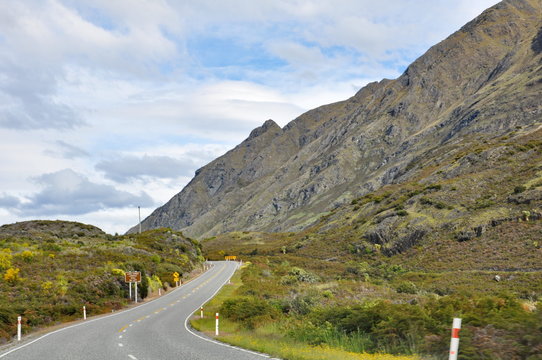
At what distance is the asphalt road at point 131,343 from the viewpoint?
591 inches

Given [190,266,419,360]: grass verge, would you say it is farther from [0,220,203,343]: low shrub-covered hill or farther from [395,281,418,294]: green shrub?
[395,281,418,294]: green shrub

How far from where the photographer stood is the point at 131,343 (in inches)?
707

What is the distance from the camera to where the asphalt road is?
15023mm

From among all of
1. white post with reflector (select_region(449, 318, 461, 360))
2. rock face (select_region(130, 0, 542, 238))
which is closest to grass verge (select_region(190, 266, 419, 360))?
white post with reflector (select_region(449, 318, 461, 360))

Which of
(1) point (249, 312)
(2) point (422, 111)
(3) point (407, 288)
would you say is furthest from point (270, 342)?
(2) point (422, 111)

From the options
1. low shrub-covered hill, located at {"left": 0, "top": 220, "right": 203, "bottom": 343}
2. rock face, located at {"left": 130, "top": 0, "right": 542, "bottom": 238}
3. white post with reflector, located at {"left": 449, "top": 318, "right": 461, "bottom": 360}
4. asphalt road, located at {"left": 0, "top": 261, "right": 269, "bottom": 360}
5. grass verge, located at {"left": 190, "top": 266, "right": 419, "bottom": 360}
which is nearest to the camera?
white post with reflector, located at {"left": 449, "top": 318, "right": 461, "bottom": 360}

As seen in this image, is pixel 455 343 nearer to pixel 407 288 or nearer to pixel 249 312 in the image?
pixel 249 312

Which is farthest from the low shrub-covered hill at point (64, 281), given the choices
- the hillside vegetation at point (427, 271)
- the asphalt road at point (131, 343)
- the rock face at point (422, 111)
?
the rock face at point (422, 111)

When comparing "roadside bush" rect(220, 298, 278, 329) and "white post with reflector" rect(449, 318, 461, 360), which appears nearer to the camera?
"white post with reflector" rect(449, 318, 461, 360)

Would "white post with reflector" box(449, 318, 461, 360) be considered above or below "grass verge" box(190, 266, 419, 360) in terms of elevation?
above

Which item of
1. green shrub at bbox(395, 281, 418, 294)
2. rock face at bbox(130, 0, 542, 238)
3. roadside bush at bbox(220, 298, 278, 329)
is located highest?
rock face at bbox(130, 0, 542, 238)

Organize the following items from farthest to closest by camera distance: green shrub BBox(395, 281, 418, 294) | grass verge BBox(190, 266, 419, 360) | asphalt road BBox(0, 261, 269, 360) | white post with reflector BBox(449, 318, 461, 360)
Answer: green shrub BBox(395, 281, 418, 294)
asphalt road BBox(0, 261, 269, 360)
grass verge BBox(190, 266, 419, 360)
white post with reflector BBox(449, 318, 461, 360)

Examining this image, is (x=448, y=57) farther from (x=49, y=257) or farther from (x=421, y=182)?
(x=49, y=257)

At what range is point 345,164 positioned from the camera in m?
179
